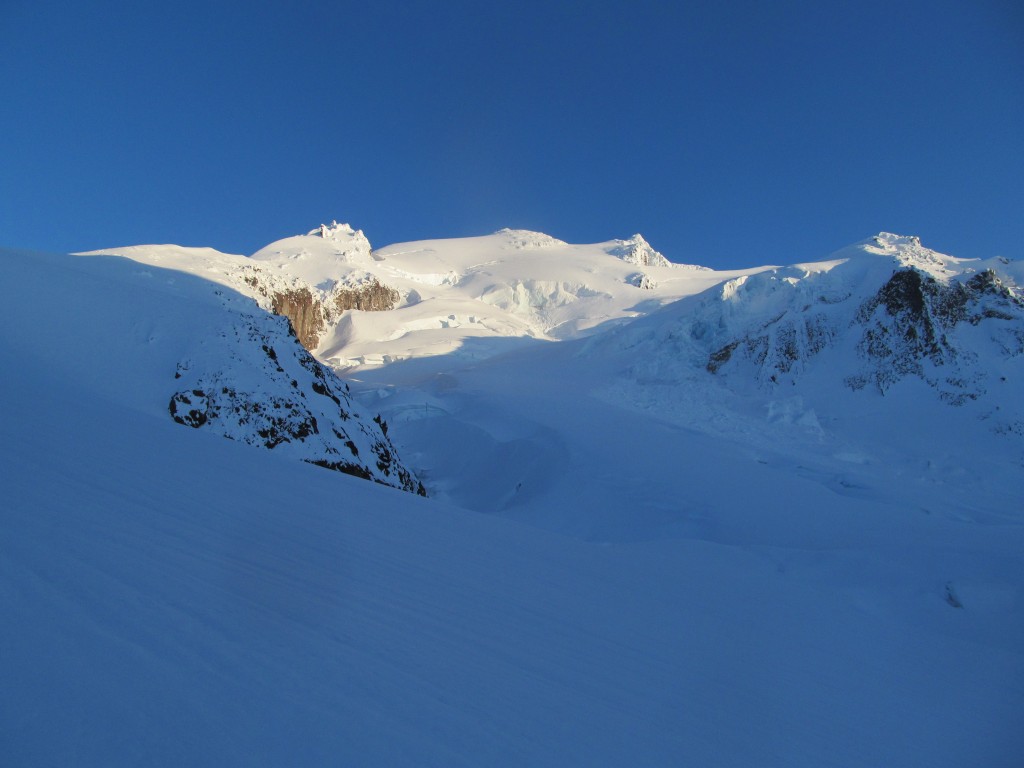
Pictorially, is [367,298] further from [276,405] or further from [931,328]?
[931,328]

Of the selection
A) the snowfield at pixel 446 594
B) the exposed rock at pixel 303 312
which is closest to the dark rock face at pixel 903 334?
the snowfield at pixel 446 594

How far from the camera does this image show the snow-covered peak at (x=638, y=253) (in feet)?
281

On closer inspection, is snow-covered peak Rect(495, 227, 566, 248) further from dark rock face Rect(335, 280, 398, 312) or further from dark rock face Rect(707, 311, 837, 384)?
dark rock face Rect(707, 311, 837, 384)

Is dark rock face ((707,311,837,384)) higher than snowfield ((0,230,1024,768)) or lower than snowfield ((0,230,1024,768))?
higher

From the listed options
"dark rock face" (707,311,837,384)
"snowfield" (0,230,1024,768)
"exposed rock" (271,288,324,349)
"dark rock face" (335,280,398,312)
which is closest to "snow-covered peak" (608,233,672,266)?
"dark rock face" (335,280,398,312)

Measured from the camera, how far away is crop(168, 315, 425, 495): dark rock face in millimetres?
8984

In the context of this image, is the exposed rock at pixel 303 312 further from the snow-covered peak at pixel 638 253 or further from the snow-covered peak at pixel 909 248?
the snow-covered peak at pixel 638 253

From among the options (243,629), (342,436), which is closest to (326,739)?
(243,629)

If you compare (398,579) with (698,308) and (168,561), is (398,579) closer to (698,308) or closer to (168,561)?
(168,561)

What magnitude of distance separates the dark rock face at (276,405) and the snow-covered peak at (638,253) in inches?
3111

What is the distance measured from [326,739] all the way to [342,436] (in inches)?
367

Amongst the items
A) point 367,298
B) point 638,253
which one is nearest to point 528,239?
point 638,253

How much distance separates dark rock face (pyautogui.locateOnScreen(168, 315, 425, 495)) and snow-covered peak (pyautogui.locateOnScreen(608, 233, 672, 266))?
7902cm

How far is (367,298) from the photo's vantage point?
53.1m
